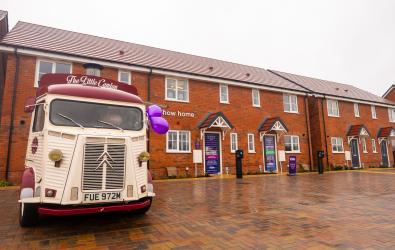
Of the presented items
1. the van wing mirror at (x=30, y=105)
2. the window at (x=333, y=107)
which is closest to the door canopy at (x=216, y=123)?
the van wing mirror at (x=30, y=105)

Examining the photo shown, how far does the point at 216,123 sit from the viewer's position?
15.3m

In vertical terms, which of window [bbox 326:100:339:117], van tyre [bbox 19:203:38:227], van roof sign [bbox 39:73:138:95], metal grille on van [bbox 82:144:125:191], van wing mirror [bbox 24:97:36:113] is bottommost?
van tyre [bbox 19:203:38:227]

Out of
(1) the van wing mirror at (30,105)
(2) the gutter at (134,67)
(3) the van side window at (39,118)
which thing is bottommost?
(3) the van side window at (39,118)

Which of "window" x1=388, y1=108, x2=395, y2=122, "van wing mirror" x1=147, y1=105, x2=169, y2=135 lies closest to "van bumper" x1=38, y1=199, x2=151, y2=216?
"van wing mirror" x1=147, y1=105, x2=169, y2=135

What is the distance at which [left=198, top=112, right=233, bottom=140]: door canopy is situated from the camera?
15133mm

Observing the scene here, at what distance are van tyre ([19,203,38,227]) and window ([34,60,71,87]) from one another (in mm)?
9490

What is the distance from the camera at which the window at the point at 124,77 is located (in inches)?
552

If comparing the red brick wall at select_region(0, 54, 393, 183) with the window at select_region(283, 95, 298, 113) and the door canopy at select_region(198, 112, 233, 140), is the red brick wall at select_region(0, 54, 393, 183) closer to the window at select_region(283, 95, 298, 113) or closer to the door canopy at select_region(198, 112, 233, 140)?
the door canopy at select_region(198, 112, 233, 140)

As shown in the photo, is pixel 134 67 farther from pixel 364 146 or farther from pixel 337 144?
pixel 364 146

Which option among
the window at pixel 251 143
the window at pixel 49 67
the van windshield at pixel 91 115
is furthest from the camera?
the window at pixel 251 143

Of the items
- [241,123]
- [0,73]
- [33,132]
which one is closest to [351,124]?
[241,123]

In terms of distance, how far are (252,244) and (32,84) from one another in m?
12.6

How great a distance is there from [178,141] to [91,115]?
399 inches

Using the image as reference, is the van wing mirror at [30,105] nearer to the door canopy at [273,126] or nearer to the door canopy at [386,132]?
the door canopy at [273,126]
